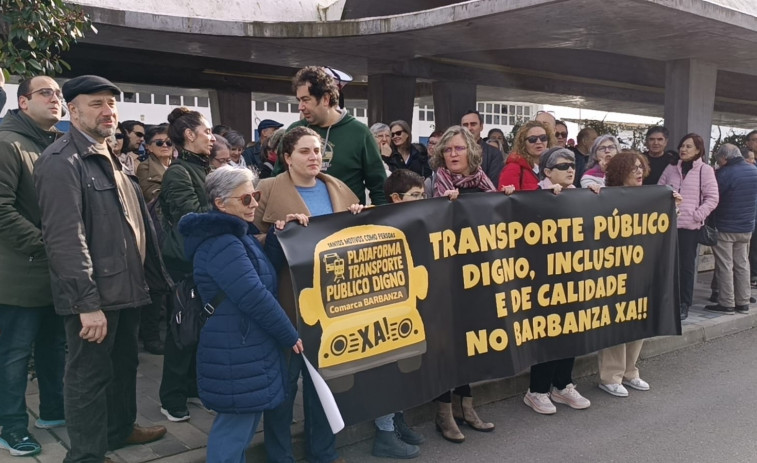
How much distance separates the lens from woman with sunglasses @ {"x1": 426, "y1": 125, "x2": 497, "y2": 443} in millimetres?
4125

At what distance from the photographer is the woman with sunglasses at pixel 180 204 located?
3.97 meters

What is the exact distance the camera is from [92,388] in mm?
3184

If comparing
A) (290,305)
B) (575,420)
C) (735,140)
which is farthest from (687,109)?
(735,140)

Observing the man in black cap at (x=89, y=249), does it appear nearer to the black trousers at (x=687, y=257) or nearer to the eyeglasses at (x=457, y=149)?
the eyeglasses at (x=457, y=149)

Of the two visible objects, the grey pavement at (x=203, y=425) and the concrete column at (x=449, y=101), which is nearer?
the grey pavement at (x=203, y=425)

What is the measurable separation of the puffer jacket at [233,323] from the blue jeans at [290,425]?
14.0 inches

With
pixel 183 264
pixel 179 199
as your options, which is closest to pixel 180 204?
pixel 179 199

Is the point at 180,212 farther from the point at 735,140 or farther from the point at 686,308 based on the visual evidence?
the point at 735,140

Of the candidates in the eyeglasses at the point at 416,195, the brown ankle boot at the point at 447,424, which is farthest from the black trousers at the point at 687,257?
the eyeglasses at the point at 416,195

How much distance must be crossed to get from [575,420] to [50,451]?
330cm

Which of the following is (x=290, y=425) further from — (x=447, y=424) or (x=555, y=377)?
(x=555, y=377)

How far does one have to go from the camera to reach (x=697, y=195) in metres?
6.87

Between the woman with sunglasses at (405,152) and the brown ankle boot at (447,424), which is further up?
the woman with sunglasses at (405,152)

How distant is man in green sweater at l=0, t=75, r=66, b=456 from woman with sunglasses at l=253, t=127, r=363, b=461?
4.12 ft
